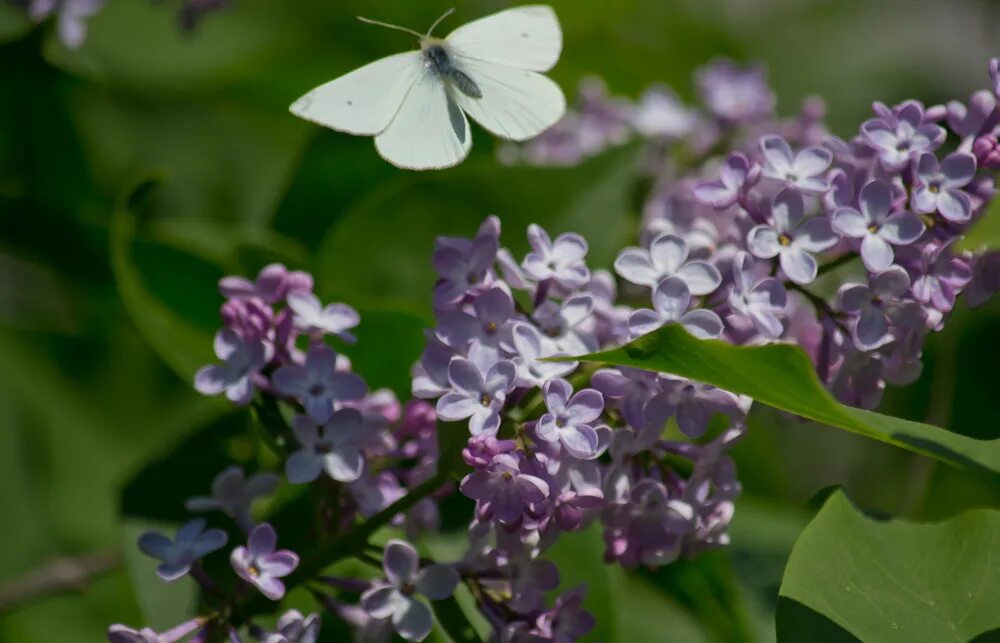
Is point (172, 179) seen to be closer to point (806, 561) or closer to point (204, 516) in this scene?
point (204, 516)

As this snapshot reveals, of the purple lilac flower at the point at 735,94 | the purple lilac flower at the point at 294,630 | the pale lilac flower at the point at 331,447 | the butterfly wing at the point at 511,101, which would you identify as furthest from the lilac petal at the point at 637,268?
the purple lilac flower at the point at 735,94

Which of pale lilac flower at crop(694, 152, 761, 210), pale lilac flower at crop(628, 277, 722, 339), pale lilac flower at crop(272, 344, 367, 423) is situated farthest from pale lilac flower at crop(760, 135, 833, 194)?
pale lilac flower at crop(272, 344, 367, 423)

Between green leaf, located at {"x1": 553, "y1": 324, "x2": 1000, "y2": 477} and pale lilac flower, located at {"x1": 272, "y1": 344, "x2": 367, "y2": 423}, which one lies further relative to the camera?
pale lilac flower, located at {"x1": 272, "y1": 344, "x2": 367, "y2": 423}

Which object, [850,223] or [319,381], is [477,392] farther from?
[850,223]

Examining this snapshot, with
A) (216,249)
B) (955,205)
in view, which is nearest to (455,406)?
(955,205)

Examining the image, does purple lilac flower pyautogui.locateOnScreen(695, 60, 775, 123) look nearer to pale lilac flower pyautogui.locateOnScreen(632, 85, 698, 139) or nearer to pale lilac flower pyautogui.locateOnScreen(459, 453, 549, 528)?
pale lilac flower pyautogui.locateOnScreen(632, 85, 698, 139)

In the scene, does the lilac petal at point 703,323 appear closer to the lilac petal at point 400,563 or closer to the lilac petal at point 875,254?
the lilac petal at point 875,254

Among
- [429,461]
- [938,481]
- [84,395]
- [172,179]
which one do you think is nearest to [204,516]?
[429,461]
